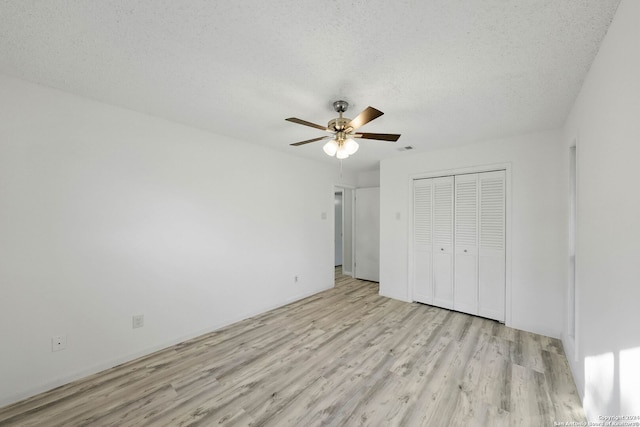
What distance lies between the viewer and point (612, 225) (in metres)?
1.27

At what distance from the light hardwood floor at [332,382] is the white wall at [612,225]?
0.53 meters

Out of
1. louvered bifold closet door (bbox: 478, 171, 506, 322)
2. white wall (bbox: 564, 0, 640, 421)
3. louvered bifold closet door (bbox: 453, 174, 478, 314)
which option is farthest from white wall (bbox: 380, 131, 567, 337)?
white wall (bbox: 564, 0, 640, 421)

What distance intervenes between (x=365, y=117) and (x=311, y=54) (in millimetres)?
553

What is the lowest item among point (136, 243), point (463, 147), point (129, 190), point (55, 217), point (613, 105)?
point (136, 243)

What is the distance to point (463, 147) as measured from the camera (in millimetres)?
3486

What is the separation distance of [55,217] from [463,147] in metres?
4.59

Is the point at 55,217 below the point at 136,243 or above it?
above

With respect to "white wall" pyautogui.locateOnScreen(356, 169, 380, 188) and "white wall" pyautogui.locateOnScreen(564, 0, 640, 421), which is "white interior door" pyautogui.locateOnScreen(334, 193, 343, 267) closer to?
"white wall" pyautogui.locateOnScreen(356, 169, 380, 188)

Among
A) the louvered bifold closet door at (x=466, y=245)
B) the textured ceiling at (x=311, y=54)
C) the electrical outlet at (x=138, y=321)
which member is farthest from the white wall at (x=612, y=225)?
the electrical outlet at (x=138, y=321)

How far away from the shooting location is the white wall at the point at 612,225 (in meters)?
1.05

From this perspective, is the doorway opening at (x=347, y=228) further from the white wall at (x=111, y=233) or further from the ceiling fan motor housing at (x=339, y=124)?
the ceiling fan motor housing at (x=339, y=124)

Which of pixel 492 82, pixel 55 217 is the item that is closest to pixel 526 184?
pixel 492 82

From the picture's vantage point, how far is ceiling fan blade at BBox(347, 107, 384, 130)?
5.49 ft

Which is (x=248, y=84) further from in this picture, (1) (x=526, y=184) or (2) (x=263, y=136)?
(1) (x=526, y=184)
